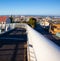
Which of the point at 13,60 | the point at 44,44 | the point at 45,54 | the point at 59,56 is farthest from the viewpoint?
the point at 13,60

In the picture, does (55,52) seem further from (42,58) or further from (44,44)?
(44,44)

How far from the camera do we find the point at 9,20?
88.6 meters

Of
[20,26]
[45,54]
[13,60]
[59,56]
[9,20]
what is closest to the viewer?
[59,56]

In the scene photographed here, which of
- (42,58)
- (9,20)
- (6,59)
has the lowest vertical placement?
(9,20)

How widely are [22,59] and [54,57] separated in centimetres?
955

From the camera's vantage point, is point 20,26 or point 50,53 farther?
point 20,26

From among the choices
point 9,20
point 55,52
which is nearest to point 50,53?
point 55,52

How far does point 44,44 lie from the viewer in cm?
181

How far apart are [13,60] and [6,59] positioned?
0.50 meters

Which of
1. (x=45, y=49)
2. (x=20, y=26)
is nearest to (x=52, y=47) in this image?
(x=45, y=49)

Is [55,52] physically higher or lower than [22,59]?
higher

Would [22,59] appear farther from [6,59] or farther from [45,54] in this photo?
[45,54]

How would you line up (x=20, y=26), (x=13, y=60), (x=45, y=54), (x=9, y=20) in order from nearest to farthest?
(x=45, y=54)
(x=13, y=60)
(x=20, y=26)
(x=9, y=20)

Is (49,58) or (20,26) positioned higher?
(49,58)
